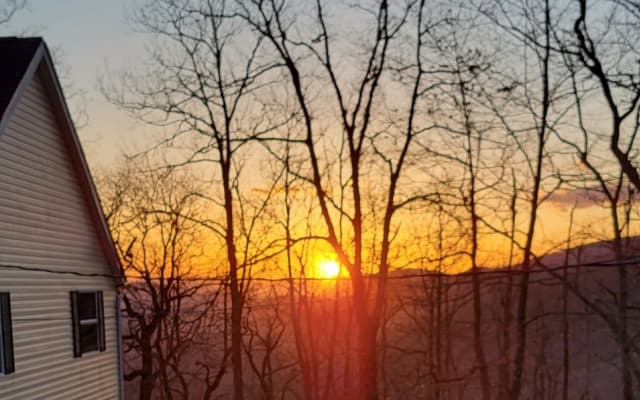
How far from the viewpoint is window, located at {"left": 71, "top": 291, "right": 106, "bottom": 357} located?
39.5 ft

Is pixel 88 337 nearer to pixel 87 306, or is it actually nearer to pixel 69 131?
pixel 87 306

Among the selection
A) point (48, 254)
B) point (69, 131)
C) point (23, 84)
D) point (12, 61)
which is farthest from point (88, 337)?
point (12, 61)

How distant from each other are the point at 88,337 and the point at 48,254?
2191 mm

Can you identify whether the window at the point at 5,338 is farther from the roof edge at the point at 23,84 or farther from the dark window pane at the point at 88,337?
the dark window pane at the point at 88,337

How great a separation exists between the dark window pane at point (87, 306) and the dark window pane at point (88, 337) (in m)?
0.18

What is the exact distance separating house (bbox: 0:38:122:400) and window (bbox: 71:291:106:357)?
0.06 ft

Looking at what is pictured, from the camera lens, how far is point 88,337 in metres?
12.7

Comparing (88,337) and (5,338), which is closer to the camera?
(5,338)

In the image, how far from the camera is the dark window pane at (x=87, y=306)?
12453 millimetres

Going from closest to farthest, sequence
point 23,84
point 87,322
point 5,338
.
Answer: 1. point 5,338
2. point 23,84
3. point 87,322

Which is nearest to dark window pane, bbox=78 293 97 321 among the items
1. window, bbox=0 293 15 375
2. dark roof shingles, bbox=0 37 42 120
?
window, bbox=0 293 15 375

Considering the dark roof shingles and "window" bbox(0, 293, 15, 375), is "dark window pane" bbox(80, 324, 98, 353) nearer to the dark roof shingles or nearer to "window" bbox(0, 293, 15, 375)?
"window" bbox(0, 293, 15, 375)

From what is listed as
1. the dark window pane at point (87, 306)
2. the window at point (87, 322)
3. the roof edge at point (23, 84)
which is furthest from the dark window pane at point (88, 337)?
the roof edge at point (23, 84)

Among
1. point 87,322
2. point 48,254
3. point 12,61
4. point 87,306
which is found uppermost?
point 12,61
